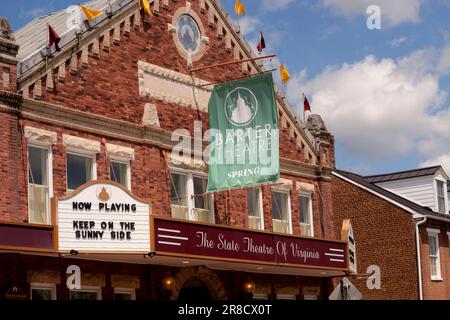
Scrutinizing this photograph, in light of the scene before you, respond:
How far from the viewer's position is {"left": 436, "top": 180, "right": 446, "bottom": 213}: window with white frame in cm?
4416

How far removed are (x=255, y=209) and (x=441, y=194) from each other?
51.7ft

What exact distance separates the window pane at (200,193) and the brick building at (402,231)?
38.1 feet

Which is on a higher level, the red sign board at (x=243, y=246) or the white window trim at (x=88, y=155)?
the white window trim at (x=88, y=155)

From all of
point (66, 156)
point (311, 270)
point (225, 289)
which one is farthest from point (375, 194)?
point (66, 156)

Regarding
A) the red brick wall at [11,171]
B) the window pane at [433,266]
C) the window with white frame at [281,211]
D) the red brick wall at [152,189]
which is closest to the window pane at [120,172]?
the red brick wall at [152,189]

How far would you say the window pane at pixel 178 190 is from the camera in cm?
2864

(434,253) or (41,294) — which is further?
(434,253)

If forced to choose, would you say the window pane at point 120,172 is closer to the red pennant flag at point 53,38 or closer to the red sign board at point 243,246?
the red sign board at point 243,246

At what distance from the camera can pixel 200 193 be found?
29.9 metres

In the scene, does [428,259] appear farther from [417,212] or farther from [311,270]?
[311,270]

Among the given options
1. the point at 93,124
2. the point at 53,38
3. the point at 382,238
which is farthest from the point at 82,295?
the point at 382,238

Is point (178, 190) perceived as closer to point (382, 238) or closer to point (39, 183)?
point (39, 183)

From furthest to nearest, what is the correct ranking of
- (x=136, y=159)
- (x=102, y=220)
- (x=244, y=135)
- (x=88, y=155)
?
1. (x=244, y=135)
2. (x=136, y=159)
3. (x=88, y=155)
4. (x=102, y=220)
